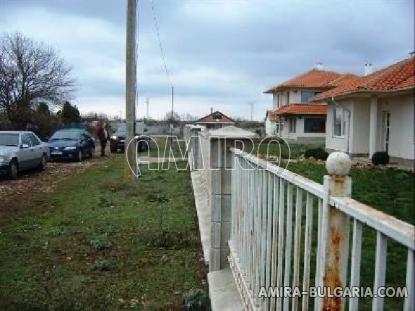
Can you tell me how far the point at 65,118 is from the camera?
137 ft

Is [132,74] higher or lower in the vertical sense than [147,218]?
higher

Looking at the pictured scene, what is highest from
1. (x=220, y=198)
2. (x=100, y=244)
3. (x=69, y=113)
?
(x=69, y=113)

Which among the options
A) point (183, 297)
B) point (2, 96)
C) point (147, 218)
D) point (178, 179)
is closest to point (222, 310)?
point (183, 297)

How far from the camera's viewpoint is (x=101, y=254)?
605 cm

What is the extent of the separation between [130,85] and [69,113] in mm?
31765

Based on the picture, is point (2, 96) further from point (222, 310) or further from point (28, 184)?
point (222, 310)

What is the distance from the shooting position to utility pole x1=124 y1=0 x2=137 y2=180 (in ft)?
42.7

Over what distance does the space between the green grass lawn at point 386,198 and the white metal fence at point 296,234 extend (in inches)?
3.8

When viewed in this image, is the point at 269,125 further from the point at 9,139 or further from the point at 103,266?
the point at 103,266

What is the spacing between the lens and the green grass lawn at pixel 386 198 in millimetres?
1418

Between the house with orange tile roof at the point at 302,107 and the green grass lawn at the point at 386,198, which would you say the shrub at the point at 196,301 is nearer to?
the green grass lawn at the point at 386,198

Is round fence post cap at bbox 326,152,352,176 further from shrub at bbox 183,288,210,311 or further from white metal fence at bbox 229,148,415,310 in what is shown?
shrub at bbox 183,288,210,311

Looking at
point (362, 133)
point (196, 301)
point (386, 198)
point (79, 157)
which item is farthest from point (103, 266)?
point (79, 157)

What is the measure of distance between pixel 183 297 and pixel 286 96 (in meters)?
48.7
